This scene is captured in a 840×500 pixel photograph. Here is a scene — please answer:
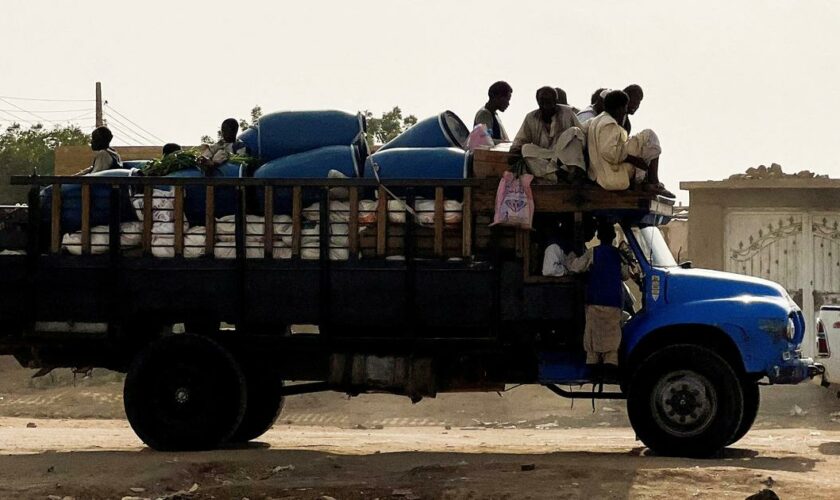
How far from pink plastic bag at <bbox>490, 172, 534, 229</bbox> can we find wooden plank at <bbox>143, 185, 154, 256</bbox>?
277 centimetres

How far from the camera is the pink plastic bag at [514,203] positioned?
10492 mm

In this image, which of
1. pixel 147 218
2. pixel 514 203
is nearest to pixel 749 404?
pixel 514 203

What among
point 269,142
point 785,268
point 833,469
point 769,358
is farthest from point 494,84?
point 785,268

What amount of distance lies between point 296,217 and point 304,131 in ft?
2.78

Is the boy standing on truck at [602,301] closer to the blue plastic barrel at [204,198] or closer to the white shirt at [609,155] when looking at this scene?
the white shirt at [609,155]

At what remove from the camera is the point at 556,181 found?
10.8m

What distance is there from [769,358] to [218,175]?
457 cm

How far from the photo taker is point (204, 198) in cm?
1115

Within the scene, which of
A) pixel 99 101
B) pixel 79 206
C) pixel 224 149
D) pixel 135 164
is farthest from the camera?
pixel 99 101

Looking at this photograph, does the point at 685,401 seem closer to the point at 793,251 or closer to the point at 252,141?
the point at 252,141

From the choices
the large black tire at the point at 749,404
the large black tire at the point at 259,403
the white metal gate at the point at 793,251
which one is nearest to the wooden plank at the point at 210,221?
the large black tire at the point at 259,403

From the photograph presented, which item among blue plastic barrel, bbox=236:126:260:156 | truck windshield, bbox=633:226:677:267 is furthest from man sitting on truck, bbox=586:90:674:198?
blue plastic barrel, bbox=236:126:260:156

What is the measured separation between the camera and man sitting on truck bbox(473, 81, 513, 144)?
11.5 meters

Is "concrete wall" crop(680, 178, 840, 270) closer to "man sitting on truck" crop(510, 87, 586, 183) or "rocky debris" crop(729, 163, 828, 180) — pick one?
"rocky debris" crop(729, 163, 828, 180)
